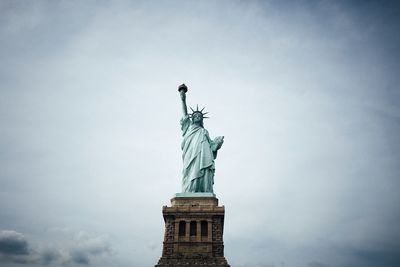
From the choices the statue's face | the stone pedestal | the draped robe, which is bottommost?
the stone pedestal

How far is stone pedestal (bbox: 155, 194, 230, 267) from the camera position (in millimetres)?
23344

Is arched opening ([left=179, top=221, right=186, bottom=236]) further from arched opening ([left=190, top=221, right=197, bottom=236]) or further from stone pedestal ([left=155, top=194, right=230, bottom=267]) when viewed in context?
arched opening ([left=190, top=221, right=197, bottom=236])

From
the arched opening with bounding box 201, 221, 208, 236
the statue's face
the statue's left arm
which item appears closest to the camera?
the arched opening with bounding box 201, 221, 208, 236

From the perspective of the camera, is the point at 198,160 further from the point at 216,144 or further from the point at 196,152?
the point at 216,144

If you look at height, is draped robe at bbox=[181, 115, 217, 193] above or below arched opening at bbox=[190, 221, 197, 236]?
above

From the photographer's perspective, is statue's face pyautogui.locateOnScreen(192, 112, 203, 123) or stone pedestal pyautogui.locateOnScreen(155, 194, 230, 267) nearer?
stone pedestal pyautogui.locateOnScreen(155, 194, 230, 267)

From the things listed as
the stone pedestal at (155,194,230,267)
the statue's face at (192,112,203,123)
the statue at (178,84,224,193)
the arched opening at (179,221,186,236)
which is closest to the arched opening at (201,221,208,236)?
the stone pedestal at (155,194,230,267)

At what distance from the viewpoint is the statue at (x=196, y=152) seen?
2736 cm

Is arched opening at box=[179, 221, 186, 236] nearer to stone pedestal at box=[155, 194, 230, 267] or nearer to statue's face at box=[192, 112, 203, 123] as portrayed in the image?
stone pedestal at box=[155, 194, 230, 267]

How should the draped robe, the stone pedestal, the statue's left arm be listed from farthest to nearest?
the statue's left arm → the draped robe → the stone pedestal

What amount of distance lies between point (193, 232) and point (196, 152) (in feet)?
20.3

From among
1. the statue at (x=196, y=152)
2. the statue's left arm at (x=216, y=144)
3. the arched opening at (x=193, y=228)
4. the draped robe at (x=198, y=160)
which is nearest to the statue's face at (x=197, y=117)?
the statue at (x=196, y=152)

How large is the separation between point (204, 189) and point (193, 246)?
4.49 meters

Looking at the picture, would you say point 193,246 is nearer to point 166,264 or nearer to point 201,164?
point 166,264
